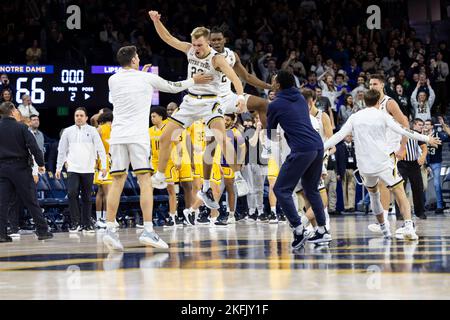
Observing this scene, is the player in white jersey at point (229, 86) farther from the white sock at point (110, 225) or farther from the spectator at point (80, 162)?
the spectator at point (80, 162)

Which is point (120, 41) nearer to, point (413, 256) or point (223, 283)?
point (413, 256)

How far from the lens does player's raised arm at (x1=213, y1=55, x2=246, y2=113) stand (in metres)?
11.4

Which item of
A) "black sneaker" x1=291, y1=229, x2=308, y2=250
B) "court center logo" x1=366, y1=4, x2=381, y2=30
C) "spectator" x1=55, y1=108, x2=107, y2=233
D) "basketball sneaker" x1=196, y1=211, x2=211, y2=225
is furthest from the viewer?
"court center logo" x1=366, y1=4, x2=381, y2=30

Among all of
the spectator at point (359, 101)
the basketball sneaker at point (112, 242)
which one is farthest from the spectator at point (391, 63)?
the basketball sneaker at point (112, 242)

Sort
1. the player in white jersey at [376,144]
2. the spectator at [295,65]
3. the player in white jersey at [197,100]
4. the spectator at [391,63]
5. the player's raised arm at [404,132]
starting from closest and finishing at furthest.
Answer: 1. the player's raised arm at [404,132]
2. the player in white jersey at [376,144]
3. the player in white jersey at [197,100]
4. the spectator at [295,65]
5. the spectator at [391,63]

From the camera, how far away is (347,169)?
22.2 metres

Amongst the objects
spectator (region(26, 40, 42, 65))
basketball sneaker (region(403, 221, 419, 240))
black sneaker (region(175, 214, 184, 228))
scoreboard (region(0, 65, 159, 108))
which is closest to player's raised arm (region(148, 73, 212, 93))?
basketball sneaker (region(403, 221, 419, 240))

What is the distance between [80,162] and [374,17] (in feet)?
50.9

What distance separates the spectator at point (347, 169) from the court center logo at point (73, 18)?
25.8ft

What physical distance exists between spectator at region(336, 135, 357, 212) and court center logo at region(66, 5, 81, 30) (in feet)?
25.8

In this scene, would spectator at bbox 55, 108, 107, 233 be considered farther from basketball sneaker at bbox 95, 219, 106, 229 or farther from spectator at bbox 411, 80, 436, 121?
spectator at bbox 411, 80, 436, 121

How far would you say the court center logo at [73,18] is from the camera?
24.1 m

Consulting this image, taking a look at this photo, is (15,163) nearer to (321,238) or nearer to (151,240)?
(151,240)
